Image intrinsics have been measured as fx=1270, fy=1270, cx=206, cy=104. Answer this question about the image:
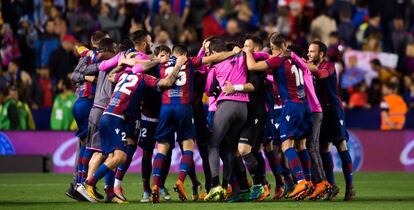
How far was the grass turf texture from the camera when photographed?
52.7 ft

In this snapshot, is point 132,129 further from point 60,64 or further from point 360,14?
point 360,14

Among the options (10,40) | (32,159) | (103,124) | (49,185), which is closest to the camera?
(103,124)

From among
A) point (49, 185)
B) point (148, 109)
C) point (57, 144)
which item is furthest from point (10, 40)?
point (148, 109)

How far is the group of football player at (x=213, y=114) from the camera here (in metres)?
16.9

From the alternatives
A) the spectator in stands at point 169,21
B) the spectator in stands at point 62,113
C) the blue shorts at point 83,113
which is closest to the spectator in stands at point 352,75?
the spectator in stands at point 169,21

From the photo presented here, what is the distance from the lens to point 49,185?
20.9 meters

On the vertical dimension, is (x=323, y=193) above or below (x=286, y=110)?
below

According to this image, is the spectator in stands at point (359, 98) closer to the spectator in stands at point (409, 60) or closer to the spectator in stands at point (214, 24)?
the spectator in stands at point (409, 60)

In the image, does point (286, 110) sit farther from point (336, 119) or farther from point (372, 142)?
point (372, 142)

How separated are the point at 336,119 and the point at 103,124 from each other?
3.36 m

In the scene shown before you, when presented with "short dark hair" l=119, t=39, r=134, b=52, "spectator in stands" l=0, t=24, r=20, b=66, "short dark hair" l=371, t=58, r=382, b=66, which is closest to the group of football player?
"short dark hair" l=119, t=39, r=134, b=52

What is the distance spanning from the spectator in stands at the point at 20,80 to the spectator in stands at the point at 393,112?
7.41 meters

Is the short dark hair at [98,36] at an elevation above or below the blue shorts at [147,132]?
above

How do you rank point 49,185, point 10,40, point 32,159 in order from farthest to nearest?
1. point 10,40
2. point 32,159
3. point 49,185
